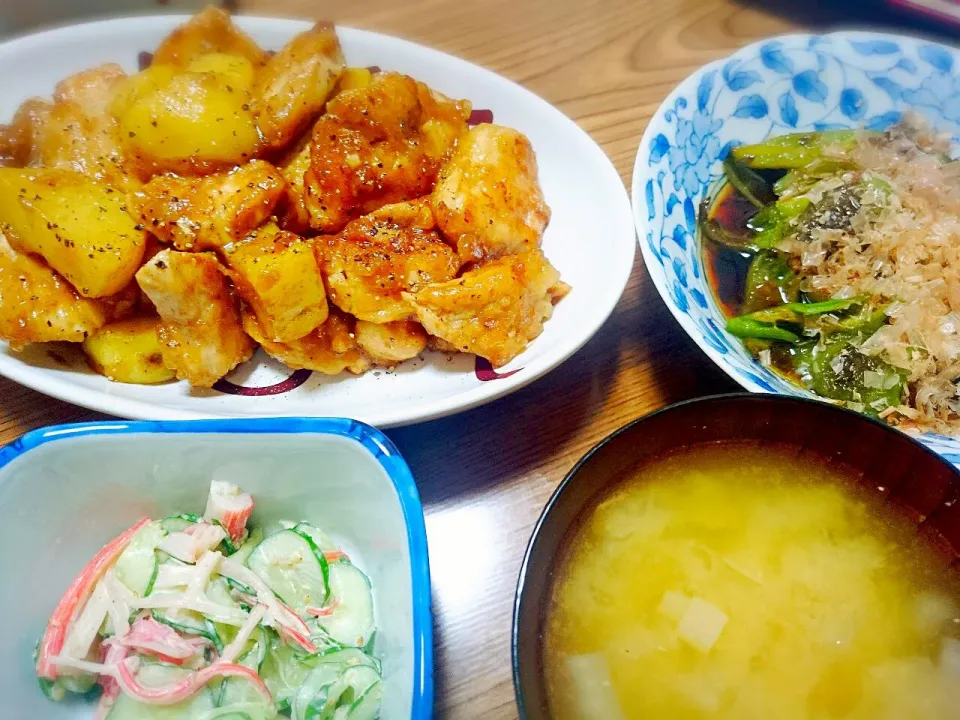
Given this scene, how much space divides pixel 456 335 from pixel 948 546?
817 mm

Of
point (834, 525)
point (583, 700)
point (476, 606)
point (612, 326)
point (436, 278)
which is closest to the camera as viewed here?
point (583, 700)

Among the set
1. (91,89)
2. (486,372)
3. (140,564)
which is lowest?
(486,372)

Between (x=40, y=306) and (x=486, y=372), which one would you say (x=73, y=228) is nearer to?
(x=40, y=306)

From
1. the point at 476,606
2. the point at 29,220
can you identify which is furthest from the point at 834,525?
the point at 29,220

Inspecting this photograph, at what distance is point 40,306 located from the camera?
Answer: 4.08ft

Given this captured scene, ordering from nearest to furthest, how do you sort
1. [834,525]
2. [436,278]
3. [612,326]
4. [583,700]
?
[583,700] < [834,525] < [436,278] < [612,326]

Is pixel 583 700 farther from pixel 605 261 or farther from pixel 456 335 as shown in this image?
pixel 605 261

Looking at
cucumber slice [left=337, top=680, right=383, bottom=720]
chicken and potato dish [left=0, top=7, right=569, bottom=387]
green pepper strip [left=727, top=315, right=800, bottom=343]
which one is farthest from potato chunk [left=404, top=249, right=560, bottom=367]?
cucumber slice [left=337, top=680, right=383, bottom=720]

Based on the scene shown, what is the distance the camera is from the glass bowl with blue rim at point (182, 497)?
3.25 feet

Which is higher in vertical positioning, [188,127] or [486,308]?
[188,127]

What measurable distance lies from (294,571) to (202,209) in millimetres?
682

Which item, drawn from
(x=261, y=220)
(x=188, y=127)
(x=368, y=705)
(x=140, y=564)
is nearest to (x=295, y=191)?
(x=261, y=220)

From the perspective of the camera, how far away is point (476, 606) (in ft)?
3.89

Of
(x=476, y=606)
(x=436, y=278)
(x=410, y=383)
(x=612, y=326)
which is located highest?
(x=436, y=278)
